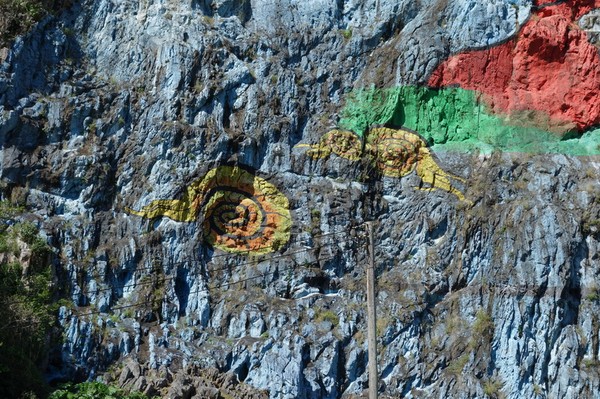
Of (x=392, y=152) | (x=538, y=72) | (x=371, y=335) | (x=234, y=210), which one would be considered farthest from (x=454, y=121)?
(x=371, y=335)

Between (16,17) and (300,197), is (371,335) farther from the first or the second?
(16,17)

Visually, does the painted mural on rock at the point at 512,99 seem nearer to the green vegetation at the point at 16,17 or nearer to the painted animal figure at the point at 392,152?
the painted animal figure at the point at 392,152

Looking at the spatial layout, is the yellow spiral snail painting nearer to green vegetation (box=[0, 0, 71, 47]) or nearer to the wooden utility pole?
green vegetation (box=[0, 0, 71, 47])

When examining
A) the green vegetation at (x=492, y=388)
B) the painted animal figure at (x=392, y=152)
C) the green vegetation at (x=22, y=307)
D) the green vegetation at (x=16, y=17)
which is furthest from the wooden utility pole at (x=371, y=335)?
the green vegetation at (x=16, y=17)

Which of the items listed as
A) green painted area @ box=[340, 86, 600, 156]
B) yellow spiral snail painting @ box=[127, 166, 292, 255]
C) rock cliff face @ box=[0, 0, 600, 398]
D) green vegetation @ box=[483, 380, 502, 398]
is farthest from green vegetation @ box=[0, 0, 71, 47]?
green vegetation @ box=[483, 380, 502, 398]

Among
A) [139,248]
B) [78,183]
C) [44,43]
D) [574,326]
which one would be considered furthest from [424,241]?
[44,43]
